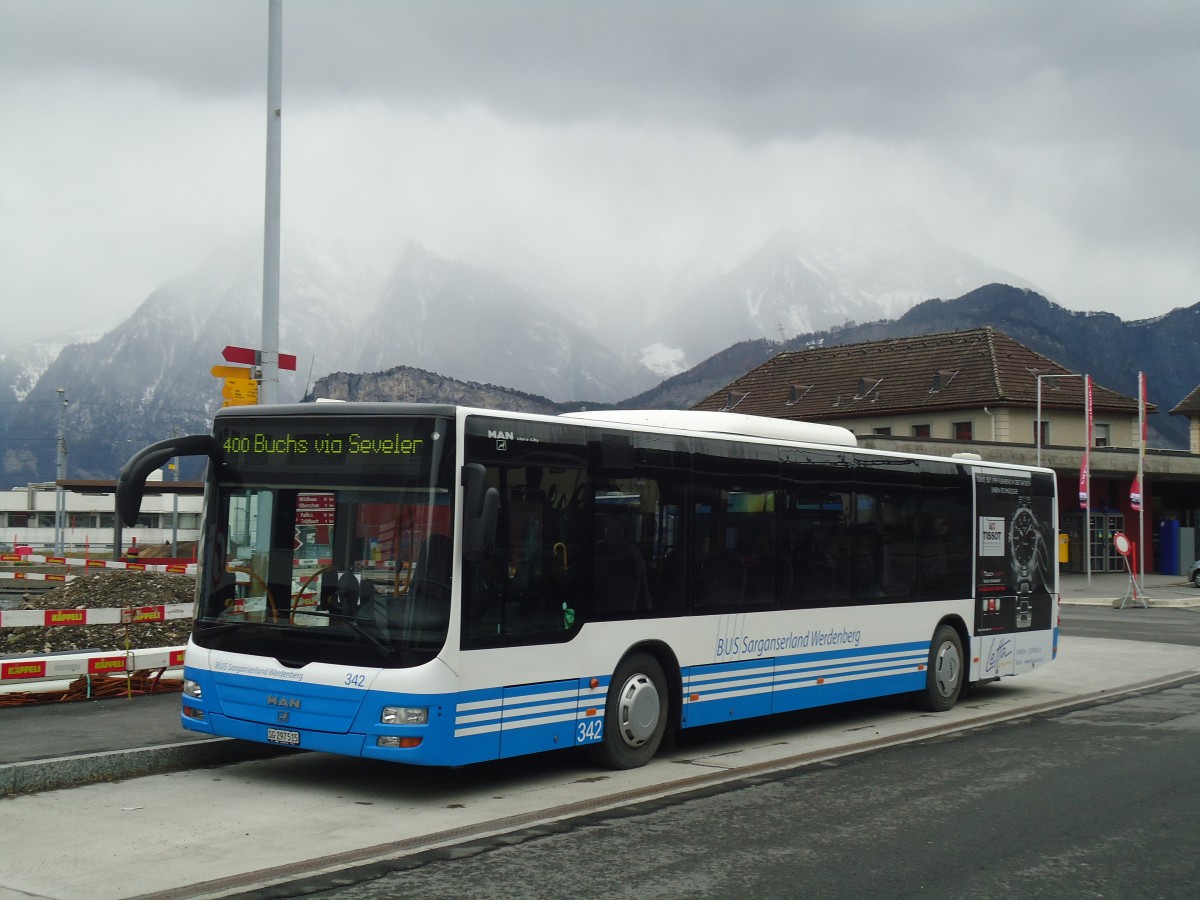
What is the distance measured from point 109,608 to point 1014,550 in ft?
37.0

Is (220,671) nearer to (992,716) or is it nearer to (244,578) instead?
(244,578)

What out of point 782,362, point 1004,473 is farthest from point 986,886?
point 782,362

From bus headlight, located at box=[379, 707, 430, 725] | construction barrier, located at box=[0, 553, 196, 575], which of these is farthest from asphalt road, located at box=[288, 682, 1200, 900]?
construction barrier, located at box=[0, 553, 196, 575]

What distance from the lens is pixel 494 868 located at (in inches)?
277

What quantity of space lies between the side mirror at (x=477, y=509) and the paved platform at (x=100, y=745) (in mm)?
2999

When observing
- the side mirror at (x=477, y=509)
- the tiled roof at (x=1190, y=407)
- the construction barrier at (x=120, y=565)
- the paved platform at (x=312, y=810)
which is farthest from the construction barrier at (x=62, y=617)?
the tiled roof at (x=1190, y=407)

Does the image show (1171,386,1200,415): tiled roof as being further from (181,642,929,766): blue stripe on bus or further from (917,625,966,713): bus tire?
(181,642,929,766): blue stripe on bus

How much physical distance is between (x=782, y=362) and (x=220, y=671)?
7216cm

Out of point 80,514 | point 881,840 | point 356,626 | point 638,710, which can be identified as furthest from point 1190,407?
point 356,626

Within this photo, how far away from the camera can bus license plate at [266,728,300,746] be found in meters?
8.82

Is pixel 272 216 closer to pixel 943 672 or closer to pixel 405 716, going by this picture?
pixel 405 716

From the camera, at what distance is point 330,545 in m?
8.91

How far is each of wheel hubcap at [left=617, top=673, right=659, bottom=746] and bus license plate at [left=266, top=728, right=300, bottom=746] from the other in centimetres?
245

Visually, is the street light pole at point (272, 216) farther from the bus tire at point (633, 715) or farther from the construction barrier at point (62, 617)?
the bus tire at point (633, 715)
